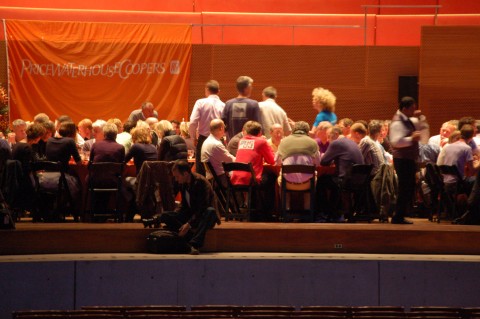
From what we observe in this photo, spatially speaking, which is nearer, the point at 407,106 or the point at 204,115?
the point at 407,106

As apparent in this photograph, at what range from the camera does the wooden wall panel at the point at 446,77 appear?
1312 cm

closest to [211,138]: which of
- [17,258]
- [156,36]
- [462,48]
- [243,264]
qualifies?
[243,264]

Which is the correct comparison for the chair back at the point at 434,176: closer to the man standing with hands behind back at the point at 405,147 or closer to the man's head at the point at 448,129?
the man standing with hands behind back at the point at 405,147

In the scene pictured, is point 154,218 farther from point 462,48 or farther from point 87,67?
point 462,48

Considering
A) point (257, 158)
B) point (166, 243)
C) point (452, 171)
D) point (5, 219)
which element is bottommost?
point (166, 243)

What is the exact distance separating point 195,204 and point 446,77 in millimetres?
6518

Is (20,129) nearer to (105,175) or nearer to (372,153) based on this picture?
(105,175)

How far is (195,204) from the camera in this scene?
7961 millimetres

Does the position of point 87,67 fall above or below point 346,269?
above

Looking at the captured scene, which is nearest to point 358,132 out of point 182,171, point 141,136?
point 141,136

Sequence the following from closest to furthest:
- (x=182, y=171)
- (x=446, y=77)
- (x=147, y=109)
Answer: (x=182, y=171) → (x=147, y=109) → (x=446, y=77)

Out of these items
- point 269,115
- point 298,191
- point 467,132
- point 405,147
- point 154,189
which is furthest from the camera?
point 269,115

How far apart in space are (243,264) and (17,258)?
Result: 1.99 metres

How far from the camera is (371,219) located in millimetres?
8992
